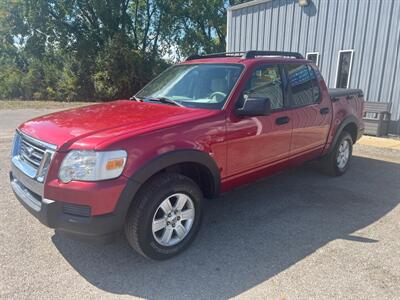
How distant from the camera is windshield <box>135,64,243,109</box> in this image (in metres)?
3.71

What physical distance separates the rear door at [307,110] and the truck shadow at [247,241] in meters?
0.72

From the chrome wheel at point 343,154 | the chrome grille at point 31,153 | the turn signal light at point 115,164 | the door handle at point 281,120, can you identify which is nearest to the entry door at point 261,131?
the door handle at point 281,120

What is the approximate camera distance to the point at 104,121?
326 centimetres

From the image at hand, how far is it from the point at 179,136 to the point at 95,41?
79.7 feet

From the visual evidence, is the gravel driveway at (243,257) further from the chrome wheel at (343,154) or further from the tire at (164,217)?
the chrome wheel at (343,154)

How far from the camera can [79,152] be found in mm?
2732

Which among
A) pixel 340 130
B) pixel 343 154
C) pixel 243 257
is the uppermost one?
pixel 340 130

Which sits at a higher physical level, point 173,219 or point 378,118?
point 378,118

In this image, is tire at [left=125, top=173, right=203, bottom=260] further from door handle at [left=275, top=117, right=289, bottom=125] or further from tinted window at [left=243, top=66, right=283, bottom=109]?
door handle at [left=275, top=117, right=289, bottom=125]

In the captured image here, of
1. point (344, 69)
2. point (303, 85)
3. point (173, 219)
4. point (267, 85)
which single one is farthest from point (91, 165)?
point (344, 69)

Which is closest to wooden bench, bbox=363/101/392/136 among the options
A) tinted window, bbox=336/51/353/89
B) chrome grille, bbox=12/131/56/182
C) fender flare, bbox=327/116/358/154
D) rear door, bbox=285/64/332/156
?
tinted window, bbox=336/51/353/89

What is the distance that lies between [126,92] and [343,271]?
20.5 meters

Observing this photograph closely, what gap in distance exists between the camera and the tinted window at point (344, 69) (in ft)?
32.2

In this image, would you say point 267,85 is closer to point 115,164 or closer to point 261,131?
point 261,131
